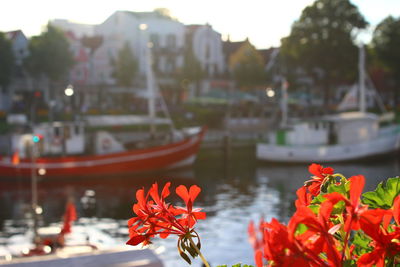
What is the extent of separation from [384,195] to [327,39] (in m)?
40.7

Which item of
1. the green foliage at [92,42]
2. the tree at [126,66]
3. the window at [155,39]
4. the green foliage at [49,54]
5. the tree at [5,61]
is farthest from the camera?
the window at [155,39]

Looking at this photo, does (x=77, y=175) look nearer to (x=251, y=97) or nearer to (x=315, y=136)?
(x=315, y=136)

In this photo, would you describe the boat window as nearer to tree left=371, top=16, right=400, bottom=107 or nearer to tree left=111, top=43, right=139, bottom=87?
tree left=111, top=43, right=139, bottom=87

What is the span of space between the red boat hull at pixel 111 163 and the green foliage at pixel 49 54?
1334 centimetres

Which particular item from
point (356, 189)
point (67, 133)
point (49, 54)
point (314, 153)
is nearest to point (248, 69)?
point (49, 54)

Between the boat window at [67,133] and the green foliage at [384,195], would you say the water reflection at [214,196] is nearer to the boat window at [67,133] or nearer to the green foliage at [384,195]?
the boat window at [67,133]

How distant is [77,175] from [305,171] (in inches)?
377

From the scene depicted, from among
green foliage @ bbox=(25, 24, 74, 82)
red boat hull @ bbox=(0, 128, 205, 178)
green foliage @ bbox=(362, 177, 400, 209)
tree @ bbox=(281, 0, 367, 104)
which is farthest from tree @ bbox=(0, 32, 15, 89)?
green foliage @ bbox=(362, 177, 400, 209)

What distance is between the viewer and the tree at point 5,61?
34500 millimetres

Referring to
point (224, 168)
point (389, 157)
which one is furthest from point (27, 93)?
point (389, 157)

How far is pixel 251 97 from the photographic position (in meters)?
41.2

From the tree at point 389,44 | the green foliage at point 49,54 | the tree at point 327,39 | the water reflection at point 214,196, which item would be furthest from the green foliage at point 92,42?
the tree at point 389,44

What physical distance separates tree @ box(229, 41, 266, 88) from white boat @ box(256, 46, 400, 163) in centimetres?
1356

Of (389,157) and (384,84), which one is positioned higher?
(384,84)
